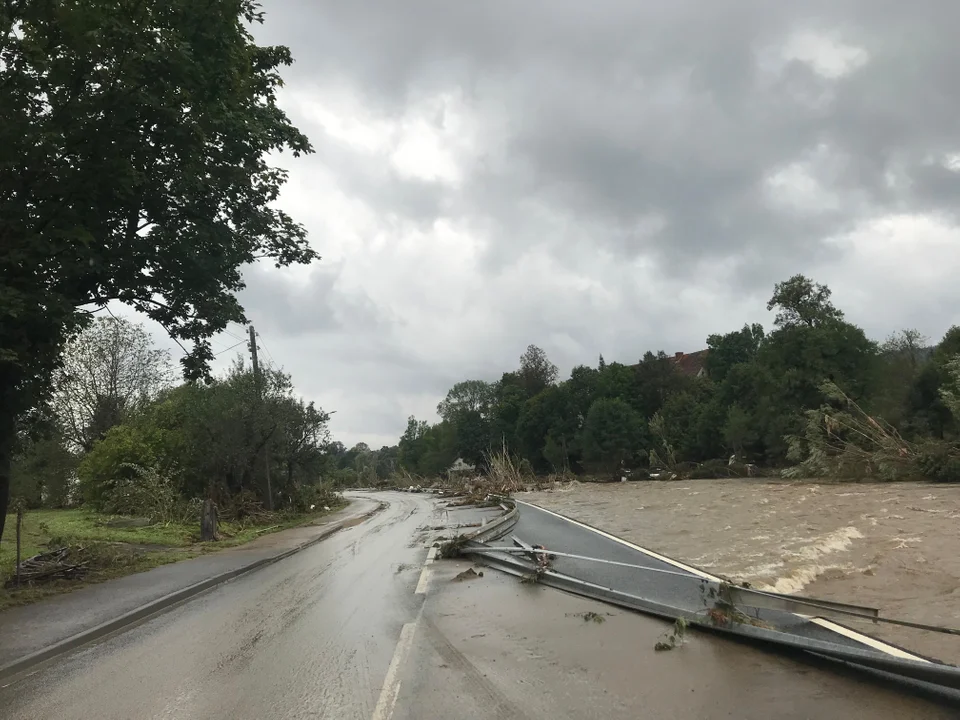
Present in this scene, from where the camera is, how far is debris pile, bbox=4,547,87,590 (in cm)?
1120

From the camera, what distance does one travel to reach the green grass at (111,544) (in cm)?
1145

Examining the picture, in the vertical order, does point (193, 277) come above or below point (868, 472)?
above

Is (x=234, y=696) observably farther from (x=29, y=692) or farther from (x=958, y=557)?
(x=958, y=557)

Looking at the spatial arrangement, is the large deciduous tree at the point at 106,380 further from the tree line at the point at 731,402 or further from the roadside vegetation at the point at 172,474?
the tree line at the point at 731,402

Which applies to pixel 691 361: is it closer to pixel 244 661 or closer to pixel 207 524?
Result: pixel 207 524

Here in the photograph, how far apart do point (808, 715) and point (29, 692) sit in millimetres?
6824

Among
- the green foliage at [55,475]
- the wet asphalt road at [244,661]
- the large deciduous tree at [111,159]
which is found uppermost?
the large deciduous tree at [111,159]

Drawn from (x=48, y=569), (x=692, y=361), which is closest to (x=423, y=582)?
(x=48, y=569)

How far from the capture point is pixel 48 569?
1158 centimetres

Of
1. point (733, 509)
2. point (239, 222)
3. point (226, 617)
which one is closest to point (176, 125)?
point (239, 222)

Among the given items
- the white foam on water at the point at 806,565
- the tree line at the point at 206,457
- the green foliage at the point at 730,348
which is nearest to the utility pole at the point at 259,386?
the tree line at the point at 206,457

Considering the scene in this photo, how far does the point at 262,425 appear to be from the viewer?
29328 millimetres

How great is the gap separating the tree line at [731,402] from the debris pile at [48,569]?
29.6 m

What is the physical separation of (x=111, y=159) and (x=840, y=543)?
48.1ft
